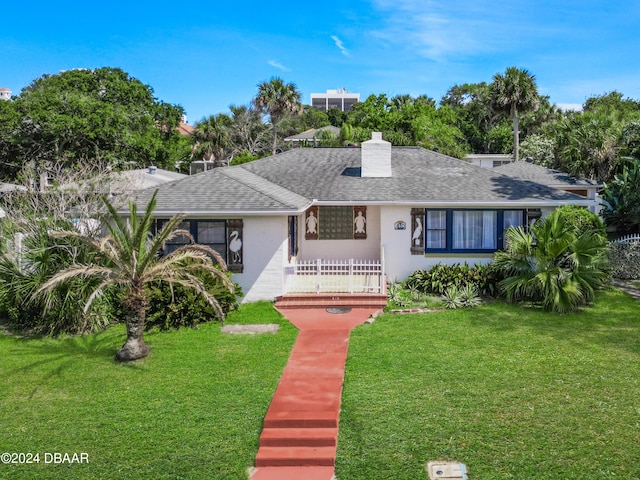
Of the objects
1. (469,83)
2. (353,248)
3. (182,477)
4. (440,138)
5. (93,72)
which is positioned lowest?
(182,477)

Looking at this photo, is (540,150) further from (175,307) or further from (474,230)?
(175,307)

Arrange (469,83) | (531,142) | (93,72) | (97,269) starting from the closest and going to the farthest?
(97,269) → (93,72) → (531,142) → (469,83)

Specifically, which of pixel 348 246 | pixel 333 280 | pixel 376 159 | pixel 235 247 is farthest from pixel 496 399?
pixel 376 159

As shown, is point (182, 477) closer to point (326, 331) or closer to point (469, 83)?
point (326, 331)

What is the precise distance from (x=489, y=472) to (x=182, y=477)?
4055 mm

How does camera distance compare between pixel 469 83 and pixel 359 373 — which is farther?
pixel 469 83

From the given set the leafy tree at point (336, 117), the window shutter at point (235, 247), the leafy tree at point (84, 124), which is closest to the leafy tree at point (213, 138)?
the leafy tree at point (84, 124)

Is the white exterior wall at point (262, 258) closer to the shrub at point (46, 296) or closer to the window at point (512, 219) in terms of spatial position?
the shrub at point (46, 296)

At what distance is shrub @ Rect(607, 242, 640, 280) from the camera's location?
1720 centimetres

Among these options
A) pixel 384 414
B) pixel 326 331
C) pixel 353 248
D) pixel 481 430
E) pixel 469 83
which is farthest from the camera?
pixel 469 83

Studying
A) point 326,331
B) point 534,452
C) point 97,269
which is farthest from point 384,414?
point 97,269

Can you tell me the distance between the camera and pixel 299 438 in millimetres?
7438

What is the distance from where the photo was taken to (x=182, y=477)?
21.4ft

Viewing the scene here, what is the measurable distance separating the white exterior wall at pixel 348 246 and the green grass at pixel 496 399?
6086mm
